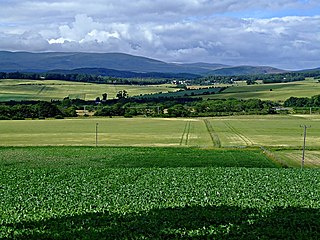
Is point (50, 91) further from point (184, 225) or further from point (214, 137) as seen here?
point (184, 225)

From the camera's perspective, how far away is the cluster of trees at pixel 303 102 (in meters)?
133

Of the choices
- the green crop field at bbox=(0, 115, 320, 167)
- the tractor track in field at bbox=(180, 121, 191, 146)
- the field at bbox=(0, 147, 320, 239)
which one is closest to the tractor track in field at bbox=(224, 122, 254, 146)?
the green crop field at bbox=(0, 115, 320, 167)

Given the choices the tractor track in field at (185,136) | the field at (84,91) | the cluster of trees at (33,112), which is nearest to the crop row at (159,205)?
the tractor track in field at (185,136)

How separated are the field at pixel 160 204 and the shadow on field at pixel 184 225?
0.11 feet

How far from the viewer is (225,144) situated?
65.1m

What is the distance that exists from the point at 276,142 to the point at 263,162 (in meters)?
22.3

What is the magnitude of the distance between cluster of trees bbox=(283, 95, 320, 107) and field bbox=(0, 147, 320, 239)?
103 meters

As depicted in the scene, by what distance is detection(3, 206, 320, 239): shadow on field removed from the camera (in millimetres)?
15461

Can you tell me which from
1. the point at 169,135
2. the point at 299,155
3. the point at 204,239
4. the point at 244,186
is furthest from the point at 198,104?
the point at 204,239

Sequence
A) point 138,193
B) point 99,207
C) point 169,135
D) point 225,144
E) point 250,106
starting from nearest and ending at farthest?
1. point 99,207
2. point 138,193
3. point 225,144
4. point 169,135
5. point 250,106

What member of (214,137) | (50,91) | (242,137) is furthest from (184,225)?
(50,91)

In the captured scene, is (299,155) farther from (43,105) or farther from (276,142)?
(43,105)

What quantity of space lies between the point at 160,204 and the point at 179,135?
56.5 m

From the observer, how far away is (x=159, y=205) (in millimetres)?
20438
